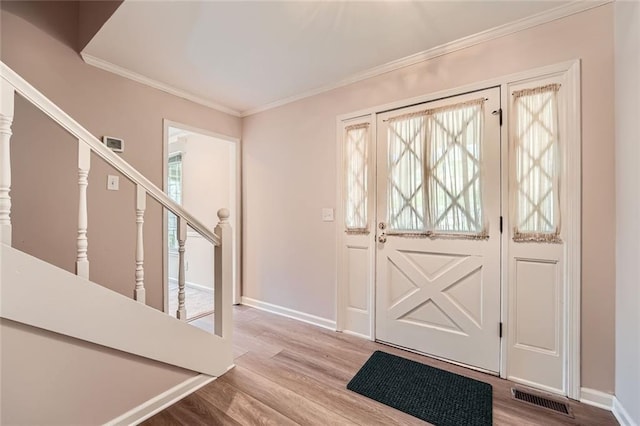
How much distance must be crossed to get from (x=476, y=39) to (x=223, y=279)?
2.61 m

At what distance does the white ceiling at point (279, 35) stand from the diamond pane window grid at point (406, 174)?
2.00ft

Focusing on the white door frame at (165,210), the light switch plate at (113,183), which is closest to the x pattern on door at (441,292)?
the white door frame at (165,210)

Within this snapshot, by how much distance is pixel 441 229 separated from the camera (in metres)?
2.17

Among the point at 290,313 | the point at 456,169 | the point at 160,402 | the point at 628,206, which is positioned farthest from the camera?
the point at 290,313

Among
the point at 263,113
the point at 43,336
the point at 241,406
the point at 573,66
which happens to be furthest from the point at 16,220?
the point at 573,66

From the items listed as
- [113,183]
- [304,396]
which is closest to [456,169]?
[304,396]

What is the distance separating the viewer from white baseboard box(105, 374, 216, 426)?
146 centimetres

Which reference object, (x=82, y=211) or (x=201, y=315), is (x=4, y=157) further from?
(x=201, y=315)

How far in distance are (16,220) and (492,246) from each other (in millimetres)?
3485

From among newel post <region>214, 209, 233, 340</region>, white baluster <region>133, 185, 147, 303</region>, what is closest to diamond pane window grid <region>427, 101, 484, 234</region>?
newel post <region>214, 209, 233, 340</region>

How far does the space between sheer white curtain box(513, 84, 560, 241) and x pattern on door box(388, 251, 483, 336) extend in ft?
1.43

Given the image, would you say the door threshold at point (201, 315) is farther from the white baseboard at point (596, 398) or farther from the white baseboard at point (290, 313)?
the white baseboard at point (596, 398)

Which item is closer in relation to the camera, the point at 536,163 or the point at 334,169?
the point at 536,163

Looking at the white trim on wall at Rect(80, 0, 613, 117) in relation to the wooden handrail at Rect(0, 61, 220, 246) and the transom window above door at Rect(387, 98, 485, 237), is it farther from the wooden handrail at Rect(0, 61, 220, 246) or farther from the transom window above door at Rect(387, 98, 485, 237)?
the wooden handrail at Rect(0, 61, 220, 246)
